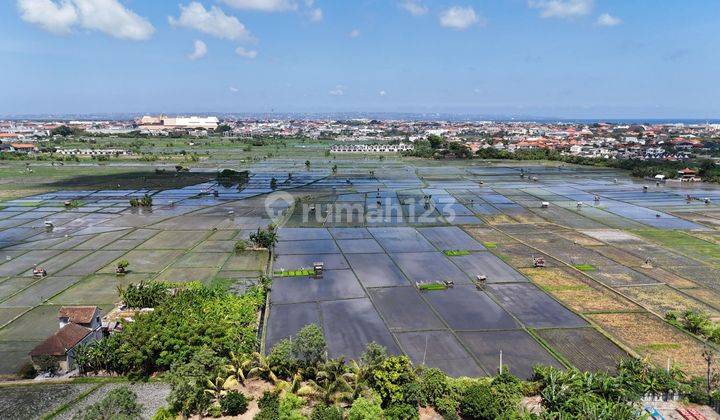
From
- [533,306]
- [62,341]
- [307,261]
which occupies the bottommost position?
[533,306]

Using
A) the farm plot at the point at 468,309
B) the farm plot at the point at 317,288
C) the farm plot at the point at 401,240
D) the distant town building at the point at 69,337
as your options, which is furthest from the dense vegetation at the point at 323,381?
the farm plot at the point at 401,240

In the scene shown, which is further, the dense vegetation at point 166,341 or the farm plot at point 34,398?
the dense vegetation at point 166,341

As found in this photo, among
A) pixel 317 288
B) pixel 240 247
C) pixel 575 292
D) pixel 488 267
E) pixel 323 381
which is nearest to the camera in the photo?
pixel 323 381

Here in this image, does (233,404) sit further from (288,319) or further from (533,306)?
(533,306)

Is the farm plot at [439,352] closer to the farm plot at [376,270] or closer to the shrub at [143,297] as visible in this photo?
the farm plot at [376,270]

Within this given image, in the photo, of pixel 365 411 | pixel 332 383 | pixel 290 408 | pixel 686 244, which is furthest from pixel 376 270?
pixel 686 244

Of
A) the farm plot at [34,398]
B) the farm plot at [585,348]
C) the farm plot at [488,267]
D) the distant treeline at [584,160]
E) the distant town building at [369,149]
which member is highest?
the distant town building at [369,149]

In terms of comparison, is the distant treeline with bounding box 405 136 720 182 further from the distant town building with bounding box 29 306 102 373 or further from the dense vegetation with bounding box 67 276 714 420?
the distant town building with bounding box 29 306 102 373

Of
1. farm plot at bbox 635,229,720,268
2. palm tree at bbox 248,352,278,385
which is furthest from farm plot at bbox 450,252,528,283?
palm tree at bbox 248,352,278,385
